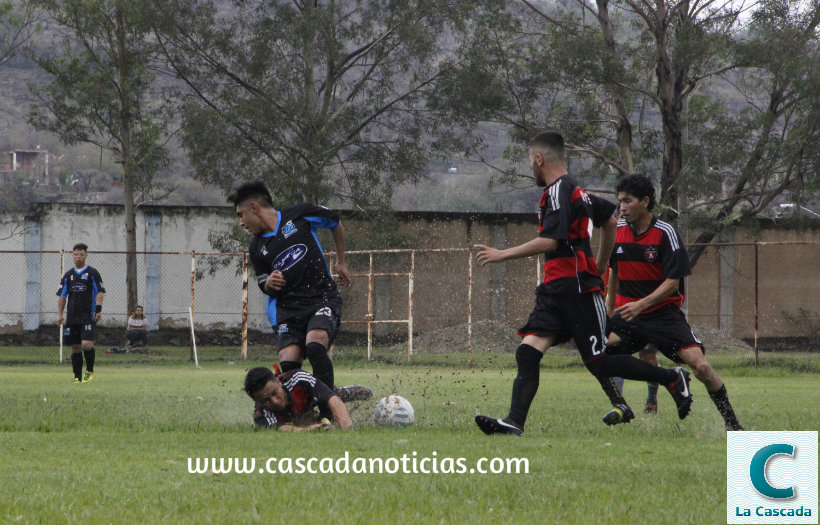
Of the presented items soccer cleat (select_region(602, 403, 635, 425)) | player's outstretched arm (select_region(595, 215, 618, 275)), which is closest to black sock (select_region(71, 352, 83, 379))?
soccer cleat (select_region(602, 403, 635, 425))

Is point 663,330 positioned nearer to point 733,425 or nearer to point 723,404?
point 723,404

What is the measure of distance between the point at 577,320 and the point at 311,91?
27.0 meters

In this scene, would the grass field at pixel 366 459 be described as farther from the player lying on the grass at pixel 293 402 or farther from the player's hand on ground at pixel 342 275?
the player's hand on ground at pixel 342 275

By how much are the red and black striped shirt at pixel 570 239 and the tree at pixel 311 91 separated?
24.4 m

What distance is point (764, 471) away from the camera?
452 cm

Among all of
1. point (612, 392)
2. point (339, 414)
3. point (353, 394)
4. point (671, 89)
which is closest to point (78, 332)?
point (353, 394)

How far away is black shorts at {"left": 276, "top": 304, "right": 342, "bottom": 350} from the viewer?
7.93m

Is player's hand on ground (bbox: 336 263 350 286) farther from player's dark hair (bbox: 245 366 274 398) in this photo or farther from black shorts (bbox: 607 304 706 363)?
black shorts (bbox: 607 304 706 363)

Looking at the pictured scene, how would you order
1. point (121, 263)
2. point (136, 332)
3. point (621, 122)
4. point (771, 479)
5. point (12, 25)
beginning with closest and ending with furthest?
point (771, 479)
point (136, 332)
point (621, 122)
point (121, 263)
point (12, 25)

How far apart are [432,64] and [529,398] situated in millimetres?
28029

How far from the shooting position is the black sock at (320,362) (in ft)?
25.5

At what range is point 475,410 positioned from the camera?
9.48m

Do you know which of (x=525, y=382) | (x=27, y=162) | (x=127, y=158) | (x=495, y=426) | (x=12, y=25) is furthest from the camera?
(x=27, y=162)

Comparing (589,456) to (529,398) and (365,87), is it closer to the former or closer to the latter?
(529,398)
